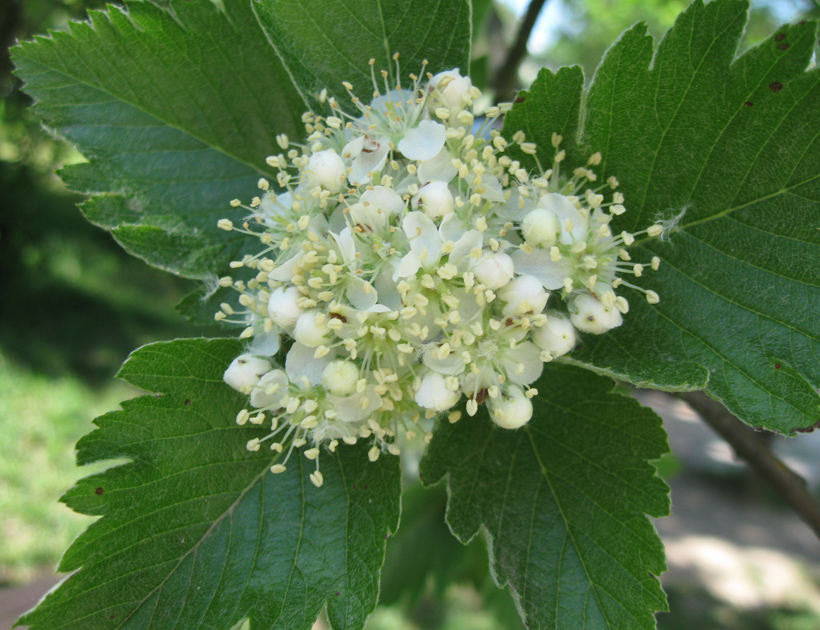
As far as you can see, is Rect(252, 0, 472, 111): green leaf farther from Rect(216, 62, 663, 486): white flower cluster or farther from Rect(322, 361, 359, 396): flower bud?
Rect(322, 361, 359, 396): flower bud

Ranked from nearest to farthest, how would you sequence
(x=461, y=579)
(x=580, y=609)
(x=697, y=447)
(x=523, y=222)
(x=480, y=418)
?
1. (x=523, y=222)
2. (x=580, y=609)
3. (x=480, y=418)
4. (x=461, y=579)
5. (x=697, y=447)

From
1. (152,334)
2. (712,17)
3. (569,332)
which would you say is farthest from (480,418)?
(152,334)

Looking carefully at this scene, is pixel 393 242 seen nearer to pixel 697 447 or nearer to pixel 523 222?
pixel 523 222

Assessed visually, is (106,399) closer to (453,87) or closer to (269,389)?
(269,389)

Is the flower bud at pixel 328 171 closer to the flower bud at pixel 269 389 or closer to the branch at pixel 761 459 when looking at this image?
the flower bud at pixel 269 389

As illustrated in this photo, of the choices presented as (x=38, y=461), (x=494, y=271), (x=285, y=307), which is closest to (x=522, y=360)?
(x=494, y=271)

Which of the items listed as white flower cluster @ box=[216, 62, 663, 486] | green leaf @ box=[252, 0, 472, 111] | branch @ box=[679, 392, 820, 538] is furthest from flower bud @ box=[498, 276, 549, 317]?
branch @ box=[679, 392, 820, 538]

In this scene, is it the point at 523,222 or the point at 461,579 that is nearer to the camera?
the point at 523,222

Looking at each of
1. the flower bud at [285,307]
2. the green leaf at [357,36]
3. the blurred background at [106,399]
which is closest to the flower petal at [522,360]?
the flower bud at [285,307]
